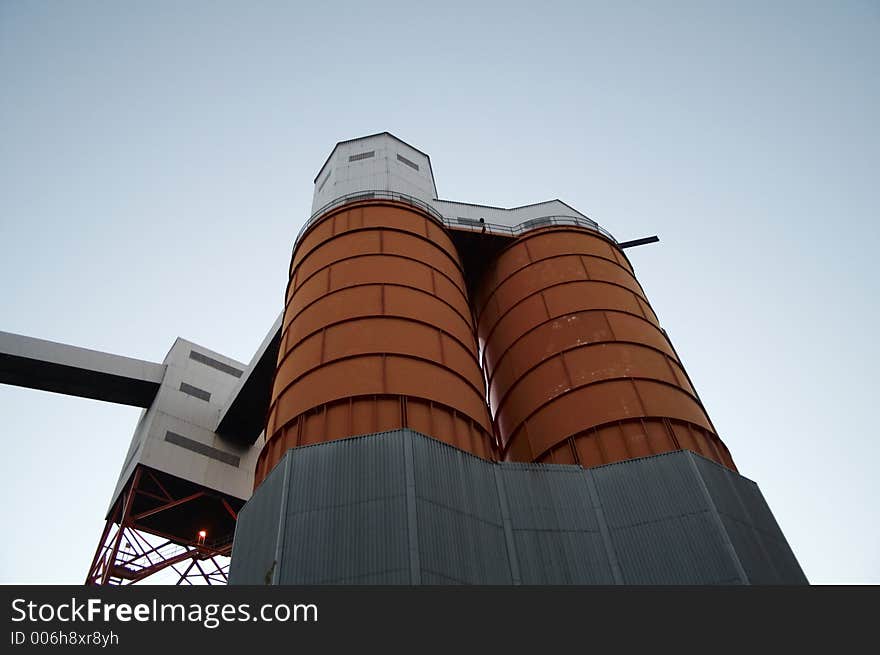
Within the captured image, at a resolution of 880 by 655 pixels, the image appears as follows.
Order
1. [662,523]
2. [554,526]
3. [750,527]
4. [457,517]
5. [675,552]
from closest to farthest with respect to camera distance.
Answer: [457,517]
[675,552]
[662,523]
[554,526]
[750,527]

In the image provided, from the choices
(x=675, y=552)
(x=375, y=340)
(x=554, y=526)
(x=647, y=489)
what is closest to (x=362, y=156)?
(x=375, y=340)

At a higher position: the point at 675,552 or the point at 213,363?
the point at 213,363

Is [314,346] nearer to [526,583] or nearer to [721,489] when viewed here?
[526,583]

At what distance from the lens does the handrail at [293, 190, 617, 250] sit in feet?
67.7

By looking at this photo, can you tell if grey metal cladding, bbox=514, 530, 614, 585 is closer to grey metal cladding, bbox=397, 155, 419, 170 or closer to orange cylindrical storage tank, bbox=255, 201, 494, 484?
orange cylindrical storage tank, bbox=255, 201, 494, 484

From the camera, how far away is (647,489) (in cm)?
1349

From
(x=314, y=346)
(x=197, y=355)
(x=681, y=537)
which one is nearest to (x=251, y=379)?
(x=197, y=355)

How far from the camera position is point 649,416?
15.5 m

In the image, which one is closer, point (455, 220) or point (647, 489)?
point (647, 489)

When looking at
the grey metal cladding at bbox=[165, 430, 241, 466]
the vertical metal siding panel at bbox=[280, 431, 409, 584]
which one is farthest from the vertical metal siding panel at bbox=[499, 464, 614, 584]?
the grey metal cladding at bbox=[165, 430, 241, 466]

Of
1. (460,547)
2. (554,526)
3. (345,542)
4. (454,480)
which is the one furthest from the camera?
(554,526)

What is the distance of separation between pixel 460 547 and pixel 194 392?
20452 millimetres

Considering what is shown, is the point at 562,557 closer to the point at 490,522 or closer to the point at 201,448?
the point at 490,522

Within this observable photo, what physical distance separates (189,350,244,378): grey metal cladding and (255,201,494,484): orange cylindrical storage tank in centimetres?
1215
